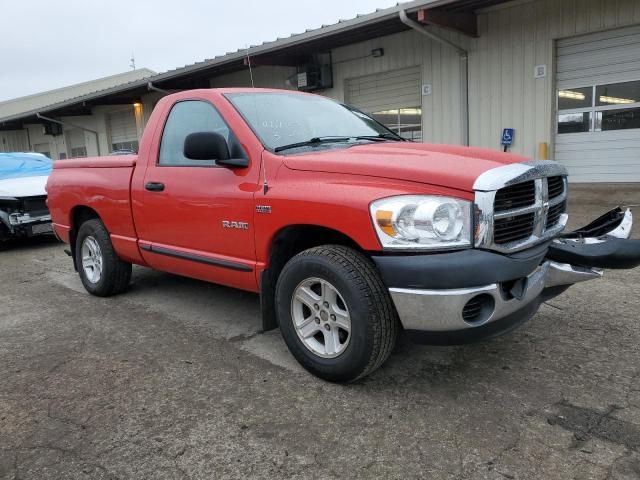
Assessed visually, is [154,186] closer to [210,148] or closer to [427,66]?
[210,148]

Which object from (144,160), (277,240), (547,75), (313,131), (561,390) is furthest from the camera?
(547,75)

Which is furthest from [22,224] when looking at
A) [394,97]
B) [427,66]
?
[427,66]

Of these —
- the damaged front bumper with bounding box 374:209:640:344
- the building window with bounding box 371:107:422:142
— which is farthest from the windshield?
the building window with bounding box 371:107:422:142

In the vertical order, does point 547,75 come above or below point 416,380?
above

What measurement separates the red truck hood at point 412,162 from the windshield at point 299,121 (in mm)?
323

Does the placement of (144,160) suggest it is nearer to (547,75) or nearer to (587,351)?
(587,351)

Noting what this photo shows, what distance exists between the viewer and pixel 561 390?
2.94 metres

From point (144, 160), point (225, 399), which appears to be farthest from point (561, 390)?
point (144, 160)

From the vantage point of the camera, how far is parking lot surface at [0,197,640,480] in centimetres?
236

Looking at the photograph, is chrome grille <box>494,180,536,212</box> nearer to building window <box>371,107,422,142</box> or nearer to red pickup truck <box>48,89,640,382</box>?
red pickup truck <box>48,89,640,382</box>

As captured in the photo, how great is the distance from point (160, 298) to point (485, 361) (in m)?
3.12

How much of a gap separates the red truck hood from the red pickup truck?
0.01 meters

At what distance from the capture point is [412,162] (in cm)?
287

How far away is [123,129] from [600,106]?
1627 cm
